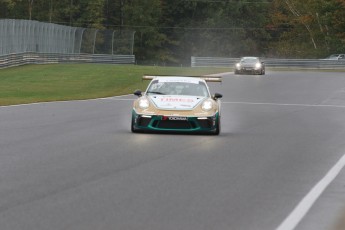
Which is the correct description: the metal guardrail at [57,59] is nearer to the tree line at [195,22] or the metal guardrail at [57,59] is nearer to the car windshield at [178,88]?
the tree line at [195,22]

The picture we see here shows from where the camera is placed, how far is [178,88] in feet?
65.8

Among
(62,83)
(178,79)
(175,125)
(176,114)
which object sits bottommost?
(62,83)

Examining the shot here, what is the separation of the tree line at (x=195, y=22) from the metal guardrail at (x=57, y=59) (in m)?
30.6

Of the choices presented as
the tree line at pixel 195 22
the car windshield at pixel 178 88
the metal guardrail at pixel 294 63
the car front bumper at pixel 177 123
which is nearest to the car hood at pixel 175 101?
the car front bumper at pixel 177 123

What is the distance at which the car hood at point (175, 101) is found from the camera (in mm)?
18750

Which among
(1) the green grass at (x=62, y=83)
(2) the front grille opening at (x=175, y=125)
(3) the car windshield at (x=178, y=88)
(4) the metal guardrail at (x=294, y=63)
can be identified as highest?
(3) the car windshield at (x=178, y=88)

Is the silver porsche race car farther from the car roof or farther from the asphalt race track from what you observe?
the car roof

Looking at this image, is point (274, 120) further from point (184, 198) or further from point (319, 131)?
point (184, 198)

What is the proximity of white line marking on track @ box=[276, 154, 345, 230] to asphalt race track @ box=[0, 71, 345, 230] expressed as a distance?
1.4 inches

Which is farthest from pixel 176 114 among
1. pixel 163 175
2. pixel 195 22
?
pixel 195 22

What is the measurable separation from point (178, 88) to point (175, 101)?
1.10 m

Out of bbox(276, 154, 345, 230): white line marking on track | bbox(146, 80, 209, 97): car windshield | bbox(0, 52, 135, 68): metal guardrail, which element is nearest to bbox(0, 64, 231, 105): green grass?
bbox(0, 52, 135, 68): metal guardrail

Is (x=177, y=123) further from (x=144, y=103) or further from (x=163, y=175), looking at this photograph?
(x=163, y=175)

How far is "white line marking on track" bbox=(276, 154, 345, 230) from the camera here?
868cm
